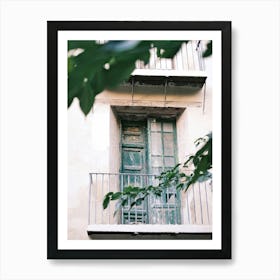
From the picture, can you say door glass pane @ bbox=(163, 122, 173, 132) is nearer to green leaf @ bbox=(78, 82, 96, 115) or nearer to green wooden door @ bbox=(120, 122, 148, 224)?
green wooden door @ bbox=(120, 122, 148, 224)

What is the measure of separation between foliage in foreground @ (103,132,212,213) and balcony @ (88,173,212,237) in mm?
13

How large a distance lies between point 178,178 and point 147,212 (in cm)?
15

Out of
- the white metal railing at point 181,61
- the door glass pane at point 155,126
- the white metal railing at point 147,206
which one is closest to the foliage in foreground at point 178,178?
the white metal railing at point 147,206

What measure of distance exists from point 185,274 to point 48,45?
890mm

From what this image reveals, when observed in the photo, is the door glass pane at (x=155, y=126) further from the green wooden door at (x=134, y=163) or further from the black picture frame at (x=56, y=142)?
the black picture frame at (x=56, y=142)

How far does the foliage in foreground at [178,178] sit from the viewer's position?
5.06 ft

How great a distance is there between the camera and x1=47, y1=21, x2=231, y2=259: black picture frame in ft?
5.09

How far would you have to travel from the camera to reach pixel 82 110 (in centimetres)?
156

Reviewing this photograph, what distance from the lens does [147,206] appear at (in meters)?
1.54

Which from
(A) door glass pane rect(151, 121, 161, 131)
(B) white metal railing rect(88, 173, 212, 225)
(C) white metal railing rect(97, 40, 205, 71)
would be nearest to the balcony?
(B) white metal railing rect(88, 173, 212, 225)

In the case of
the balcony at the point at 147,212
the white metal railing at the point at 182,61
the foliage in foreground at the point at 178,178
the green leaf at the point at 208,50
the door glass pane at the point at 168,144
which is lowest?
the balcony at the point at 147,212
